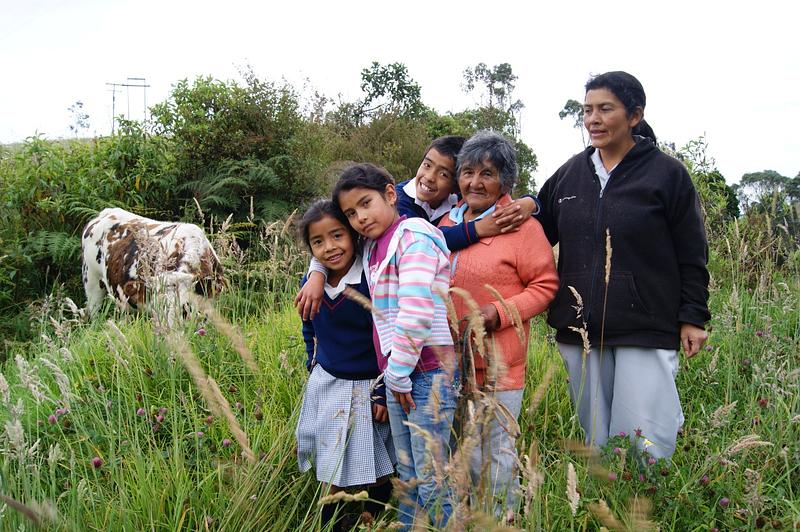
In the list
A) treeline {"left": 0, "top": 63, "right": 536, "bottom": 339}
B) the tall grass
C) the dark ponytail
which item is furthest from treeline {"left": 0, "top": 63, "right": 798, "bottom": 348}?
→ the dark ponytail

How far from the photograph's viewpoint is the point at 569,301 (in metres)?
2.86

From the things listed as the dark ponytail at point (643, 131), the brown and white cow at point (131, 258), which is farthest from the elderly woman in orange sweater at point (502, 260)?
the brown and white cow at point (131, 258)

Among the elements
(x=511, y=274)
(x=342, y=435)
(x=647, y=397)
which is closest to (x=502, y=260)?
(x=511, y=274)

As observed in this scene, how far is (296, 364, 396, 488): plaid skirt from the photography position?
257 centimetres

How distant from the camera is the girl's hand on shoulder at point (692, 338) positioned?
2660mm

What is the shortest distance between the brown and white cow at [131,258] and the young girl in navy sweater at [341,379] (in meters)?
2.10

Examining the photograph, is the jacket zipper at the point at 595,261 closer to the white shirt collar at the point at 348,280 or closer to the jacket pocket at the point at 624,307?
the jacket pocket at the point at 624,307

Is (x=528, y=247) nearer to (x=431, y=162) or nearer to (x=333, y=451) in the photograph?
(x=431, y=162)

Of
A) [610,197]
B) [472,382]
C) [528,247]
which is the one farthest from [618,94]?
[472,382]

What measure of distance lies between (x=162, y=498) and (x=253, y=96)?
7.11 m

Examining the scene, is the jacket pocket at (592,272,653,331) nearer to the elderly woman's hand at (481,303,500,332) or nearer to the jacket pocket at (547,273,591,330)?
the jacket pocket at (547,273,591,330)

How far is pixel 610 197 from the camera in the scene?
2787 mm

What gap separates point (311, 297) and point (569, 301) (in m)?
1.15

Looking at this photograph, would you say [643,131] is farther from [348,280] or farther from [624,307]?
[348,280]
